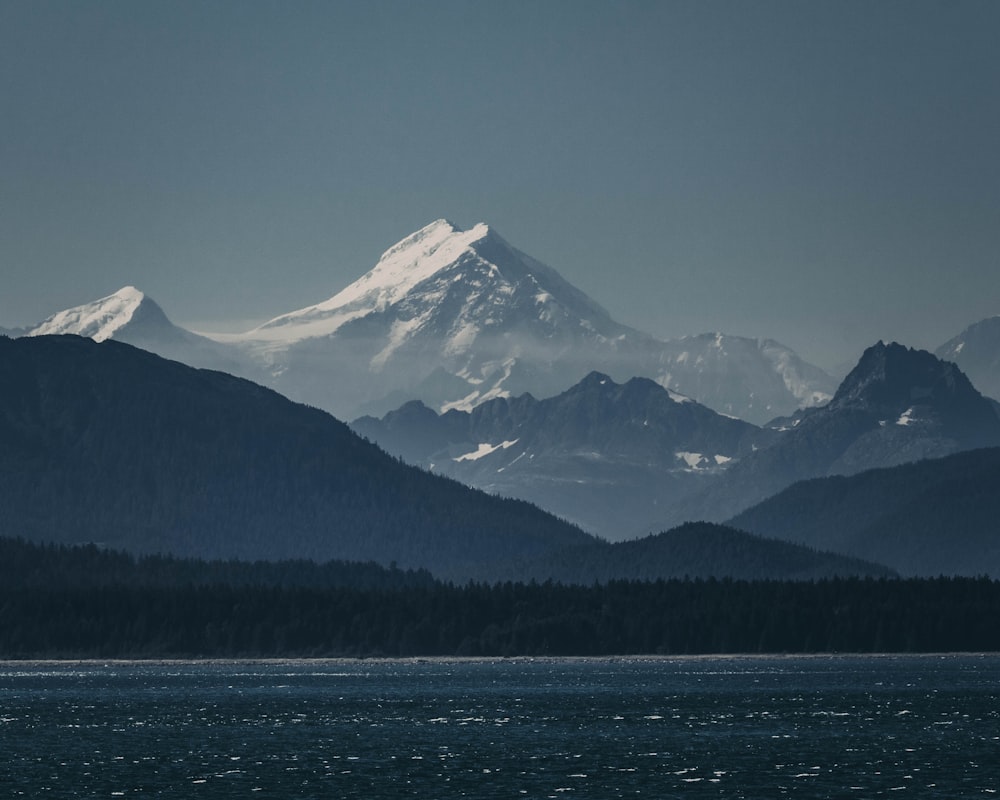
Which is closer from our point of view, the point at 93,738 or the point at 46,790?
the point at 46,790

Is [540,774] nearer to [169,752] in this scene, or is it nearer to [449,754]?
[449,754]

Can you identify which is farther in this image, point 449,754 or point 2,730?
Answer: point 2,730

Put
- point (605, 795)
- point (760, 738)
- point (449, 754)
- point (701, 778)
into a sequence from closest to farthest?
point (605, 795)
point (701, 778)
point (449, 754)
point (760, 738)

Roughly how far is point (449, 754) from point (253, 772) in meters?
19.4

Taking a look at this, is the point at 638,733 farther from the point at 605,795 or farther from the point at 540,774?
the point at 605,795

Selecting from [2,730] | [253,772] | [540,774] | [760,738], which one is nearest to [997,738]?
[760,738]

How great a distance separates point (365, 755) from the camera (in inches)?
6373

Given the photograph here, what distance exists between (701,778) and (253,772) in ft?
→ 103

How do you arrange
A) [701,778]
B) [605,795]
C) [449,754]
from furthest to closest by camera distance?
1. [449,754]
2. [701,778]
3. [605,795]

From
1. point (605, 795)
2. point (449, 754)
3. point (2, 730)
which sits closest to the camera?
point (605, 795)

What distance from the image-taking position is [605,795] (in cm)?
13038

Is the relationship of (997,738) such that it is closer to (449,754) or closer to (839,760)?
(839,760)

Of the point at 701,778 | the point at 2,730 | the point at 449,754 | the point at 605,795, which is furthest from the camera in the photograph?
the point at 2,730

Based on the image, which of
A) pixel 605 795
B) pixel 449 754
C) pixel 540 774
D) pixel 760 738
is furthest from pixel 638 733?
pixel 605 795
